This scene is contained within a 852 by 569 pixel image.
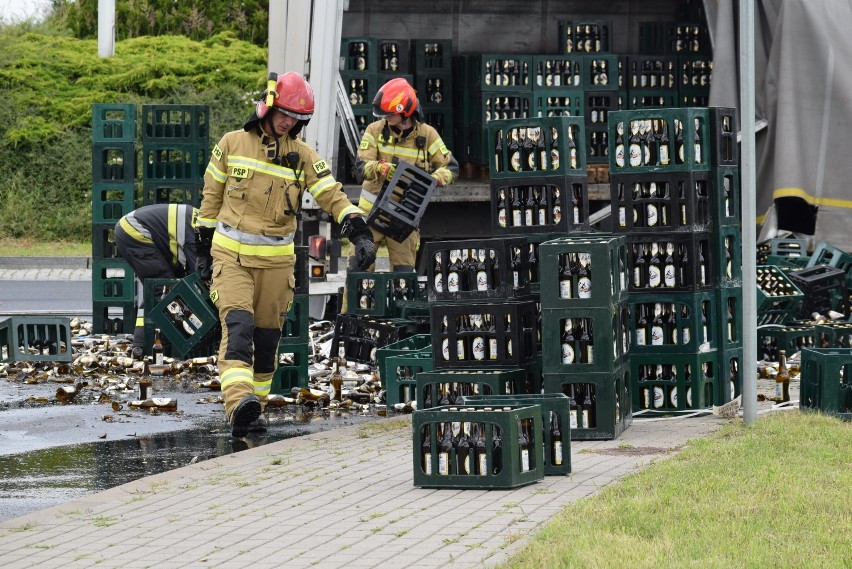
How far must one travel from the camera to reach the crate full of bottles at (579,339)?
9148 mm

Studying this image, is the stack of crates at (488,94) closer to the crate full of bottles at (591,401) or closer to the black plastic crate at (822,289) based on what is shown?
the black plastic crate at (822,289)

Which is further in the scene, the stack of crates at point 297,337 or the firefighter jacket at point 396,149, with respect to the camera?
the firefighter jacket at point 396,149

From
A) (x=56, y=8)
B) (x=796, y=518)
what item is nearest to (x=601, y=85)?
(x=796, y=518)

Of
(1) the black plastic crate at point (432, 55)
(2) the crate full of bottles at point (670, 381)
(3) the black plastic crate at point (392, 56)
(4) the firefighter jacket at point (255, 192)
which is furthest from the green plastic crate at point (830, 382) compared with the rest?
(1) the black plastic crate at point (432, 55)

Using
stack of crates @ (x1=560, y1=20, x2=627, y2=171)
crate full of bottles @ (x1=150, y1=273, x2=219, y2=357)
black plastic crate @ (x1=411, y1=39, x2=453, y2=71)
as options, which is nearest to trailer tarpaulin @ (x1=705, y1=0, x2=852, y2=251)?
stack of crates @ (x1=560, y1=20, x2=627, y2=171)

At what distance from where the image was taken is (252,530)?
6609 mm

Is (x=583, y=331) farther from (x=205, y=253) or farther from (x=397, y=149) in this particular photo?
(x=397, y=149)

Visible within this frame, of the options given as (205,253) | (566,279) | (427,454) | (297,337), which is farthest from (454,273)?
(427,454)

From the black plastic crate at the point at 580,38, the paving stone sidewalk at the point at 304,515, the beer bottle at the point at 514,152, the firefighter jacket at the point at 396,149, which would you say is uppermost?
the black plastic crate at the point at 580,38

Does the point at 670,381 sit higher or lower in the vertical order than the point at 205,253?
lower

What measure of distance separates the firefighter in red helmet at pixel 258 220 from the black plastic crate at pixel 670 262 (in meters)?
1.78

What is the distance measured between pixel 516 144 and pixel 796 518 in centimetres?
470

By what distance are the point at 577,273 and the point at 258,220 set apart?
216 centimetres

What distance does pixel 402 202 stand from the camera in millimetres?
13242
